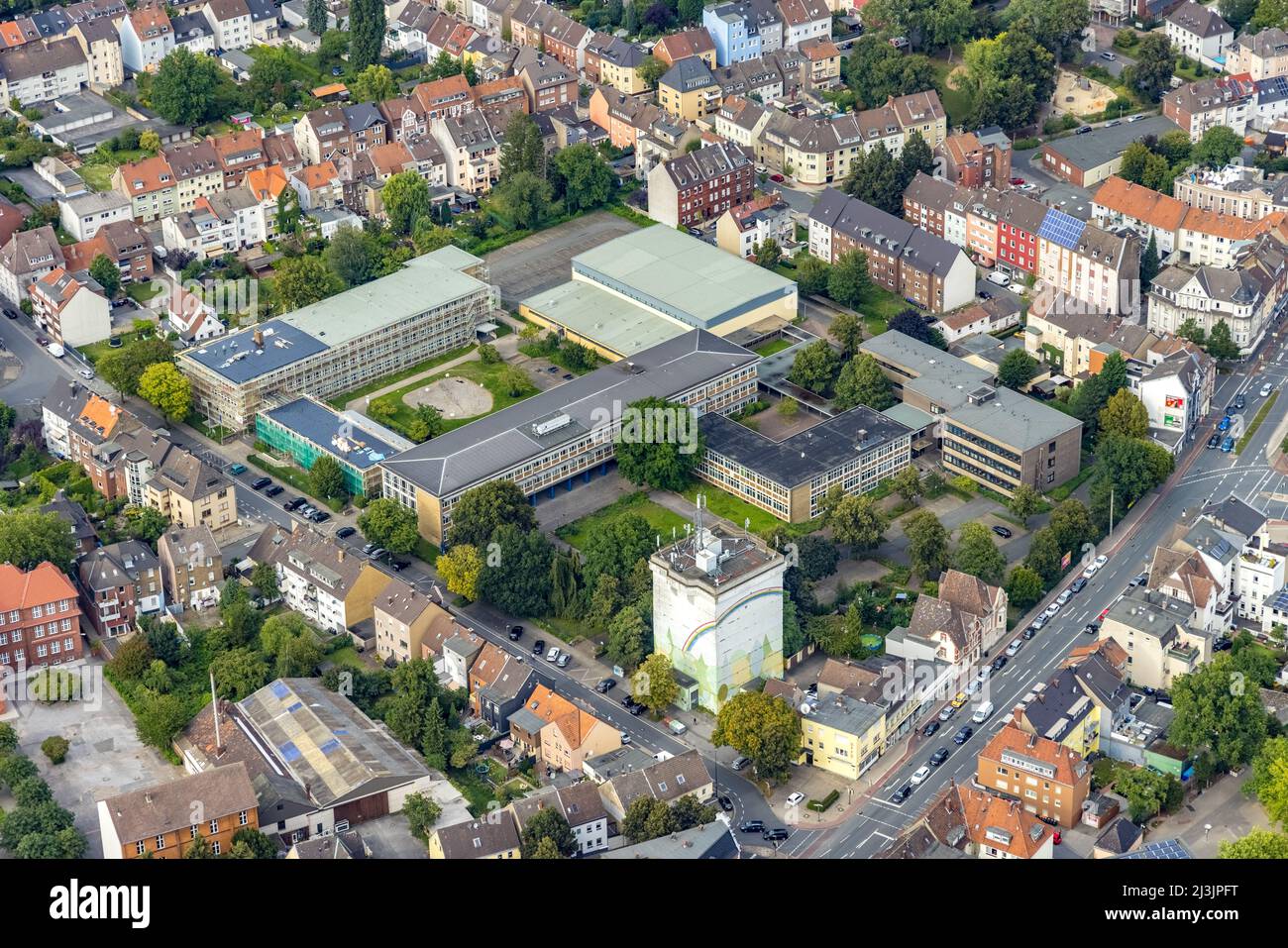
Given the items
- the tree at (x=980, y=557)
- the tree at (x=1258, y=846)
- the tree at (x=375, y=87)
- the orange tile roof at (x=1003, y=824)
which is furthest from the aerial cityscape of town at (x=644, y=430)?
the tree at (x=1258, y=846)

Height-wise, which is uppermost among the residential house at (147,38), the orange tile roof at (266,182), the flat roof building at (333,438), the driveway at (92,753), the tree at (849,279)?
the residential house at (147,38)

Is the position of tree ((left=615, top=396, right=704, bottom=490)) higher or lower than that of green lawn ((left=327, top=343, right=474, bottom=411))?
higher

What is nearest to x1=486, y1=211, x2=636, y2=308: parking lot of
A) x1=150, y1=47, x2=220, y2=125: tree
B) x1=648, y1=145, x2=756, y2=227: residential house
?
x1=648, y1=145, x2=756, y2=227: residential house

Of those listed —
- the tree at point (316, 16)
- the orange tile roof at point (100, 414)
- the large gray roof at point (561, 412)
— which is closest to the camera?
the large gray roof at point (561, 412)

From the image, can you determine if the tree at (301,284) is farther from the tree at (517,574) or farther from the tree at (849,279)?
the tree at (517,574)

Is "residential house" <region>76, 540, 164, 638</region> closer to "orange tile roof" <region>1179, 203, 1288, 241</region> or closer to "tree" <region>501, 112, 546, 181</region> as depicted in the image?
"tree" <region>501, 112, 546, 181</region>

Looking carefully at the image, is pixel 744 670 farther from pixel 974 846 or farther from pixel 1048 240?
pixel 1048 240
